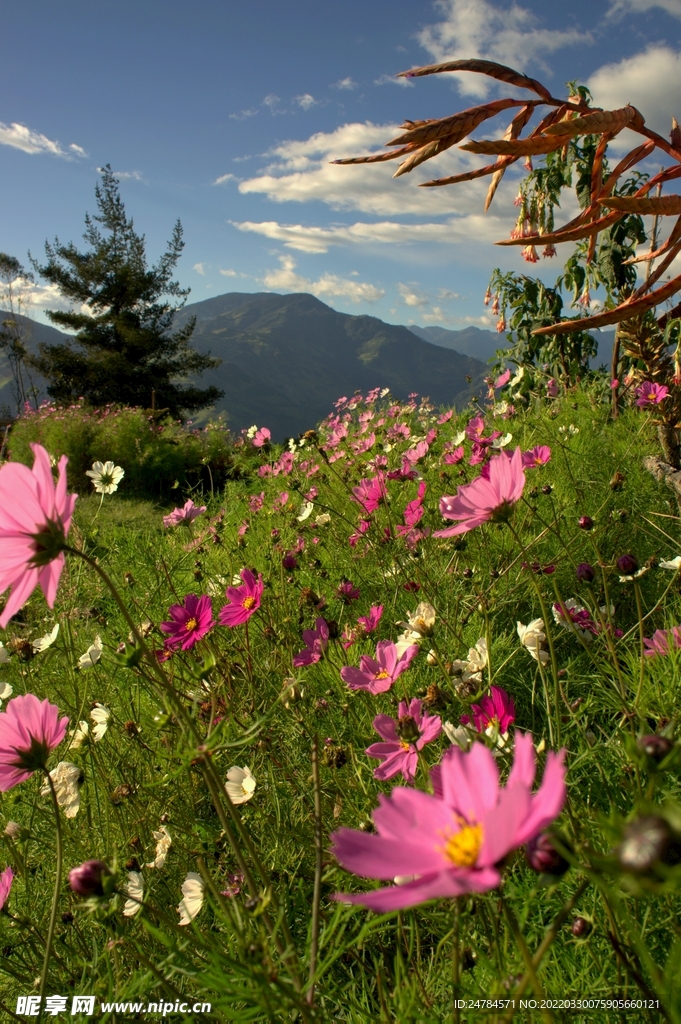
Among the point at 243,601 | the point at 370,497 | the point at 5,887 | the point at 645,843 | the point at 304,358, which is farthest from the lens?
the point at 304,358

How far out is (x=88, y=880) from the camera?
44cm

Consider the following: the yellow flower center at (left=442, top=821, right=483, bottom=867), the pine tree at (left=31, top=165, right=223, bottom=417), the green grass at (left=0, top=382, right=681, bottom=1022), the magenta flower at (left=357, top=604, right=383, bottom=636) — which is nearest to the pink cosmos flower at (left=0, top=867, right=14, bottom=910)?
the green grass at (left=0, top=382, right=681, bottom=1022)

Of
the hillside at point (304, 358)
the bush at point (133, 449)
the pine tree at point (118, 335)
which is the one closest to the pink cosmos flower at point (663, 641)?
the bush at point (133, 449)

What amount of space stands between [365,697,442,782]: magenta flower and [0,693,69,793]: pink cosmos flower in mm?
349

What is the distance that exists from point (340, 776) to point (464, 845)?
2.60ft

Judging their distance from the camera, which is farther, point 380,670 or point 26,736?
point 380,670

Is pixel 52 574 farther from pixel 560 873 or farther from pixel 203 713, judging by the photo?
pixel 203 713

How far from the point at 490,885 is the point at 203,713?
2.84 feet

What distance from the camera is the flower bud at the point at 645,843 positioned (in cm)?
23

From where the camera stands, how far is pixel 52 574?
452mm

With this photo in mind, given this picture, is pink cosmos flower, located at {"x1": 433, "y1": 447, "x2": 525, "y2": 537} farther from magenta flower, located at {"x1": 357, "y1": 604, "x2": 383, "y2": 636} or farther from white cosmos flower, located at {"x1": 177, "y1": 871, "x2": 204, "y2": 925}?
white cosmos flower, located at {"x1": 177, "y1": 871, "x2": 204, "y2": 925}

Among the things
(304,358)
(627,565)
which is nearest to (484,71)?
(627,565)

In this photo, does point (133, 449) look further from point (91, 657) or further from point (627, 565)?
point (627, 565)

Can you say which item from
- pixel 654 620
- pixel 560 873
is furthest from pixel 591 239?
pixel 654 620
